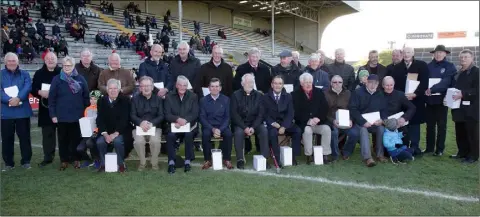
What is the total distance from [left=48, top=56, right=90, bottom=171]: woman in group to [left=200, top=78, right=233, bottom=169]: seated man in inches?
64.2

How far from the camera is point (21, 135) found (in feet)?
17.4

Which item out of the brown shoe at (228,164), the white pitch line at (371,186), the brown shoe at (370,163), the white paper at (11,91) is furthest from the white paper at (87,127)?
the brown shoe at (370,163)

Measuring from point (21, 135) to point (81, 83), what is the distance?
111 cm

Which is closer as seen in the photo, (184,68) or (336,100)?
(336,100)

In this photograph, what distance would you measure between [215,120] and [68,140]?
2057mm

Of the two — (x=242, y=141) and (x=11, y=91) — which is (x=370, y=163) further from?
(x=11, y=91)

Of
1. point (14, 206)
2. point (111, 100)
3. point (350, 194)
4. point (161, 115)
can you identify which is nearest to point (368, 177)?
point (350, 194)

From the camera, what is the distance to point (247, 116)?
5.46 metres

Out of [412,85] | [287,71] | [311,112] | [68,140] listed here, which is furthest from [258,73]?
[68,140]

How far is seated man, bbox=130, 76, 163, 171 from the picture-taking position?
16.9ft

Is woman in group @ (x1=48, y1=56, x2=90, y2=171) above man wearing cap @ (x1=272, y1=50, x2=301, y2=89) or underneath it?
underneath

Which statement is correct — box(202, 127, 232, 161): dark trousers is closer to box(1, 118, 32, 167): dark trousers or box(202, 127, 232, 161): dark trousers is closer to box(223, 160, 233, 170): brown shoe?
box(223, 160, 233, 170): brown shoe

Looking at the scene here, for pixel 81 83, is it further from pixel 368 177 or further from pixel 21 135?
pixel 368 177

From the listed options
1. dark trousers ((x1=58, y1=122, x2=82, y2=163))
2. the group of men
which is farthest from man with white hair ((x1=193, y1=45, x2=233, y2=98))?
dark trousers ((x1=58, y1=122, x2=82, y2=163))
